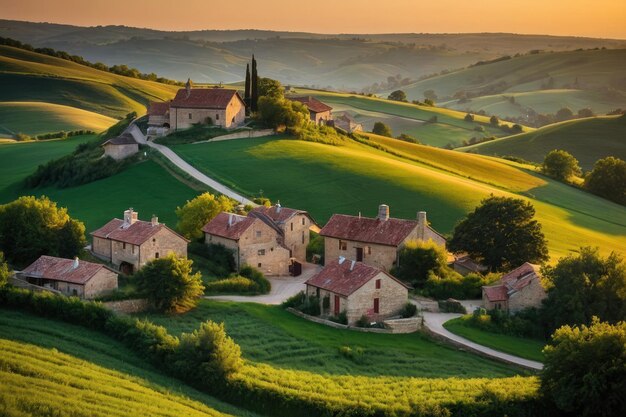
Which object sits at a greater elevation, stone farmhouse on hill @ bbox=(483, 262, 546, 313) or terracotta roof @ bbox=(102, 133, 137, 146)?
terracotta roof @ bbox=(102, 133, 137, 146)

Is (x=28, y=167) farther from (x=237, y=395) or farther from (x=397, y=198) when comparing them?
(x=237, y=395)

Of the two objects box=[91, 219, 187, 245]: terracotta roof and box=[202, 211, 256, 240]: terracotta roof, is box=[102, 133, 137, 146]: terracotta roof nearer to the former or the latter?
box=[202, 211, 256, 240]: terracotta roof

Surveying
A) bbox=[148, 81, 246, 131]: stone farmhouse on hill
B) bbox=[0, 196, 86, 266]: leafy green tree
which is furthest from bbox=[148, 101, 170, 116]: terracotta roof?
bbox=[0, 196, 86, 266]: leafy green tree

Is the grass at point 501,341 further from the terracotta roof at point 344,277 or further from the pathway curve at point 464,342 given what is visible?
the terracotta roof at point 344,277

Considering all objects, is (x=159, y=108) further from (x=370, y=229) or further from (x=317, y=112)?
→ (x=370, y=229)

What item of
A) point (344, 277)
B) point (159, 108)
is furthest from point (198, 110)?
point (344, 277)

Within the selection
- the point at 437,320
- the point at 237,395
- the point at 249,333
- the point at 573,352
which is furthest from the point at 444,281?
the point at 237,395

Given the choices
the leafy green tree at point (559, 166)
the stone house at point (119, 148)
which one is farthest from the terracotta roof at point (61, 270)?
the leafy green tree at point (559, 166)

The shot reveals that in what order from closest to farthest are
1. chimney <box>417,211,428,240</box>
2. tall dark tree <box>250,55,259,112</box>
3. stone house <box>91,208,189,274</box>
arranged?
stone house <box>91,208,189,274</box>, chimney <box>417,211,428,240</box>, tall dark tree <box>250,55,259,112</box>
